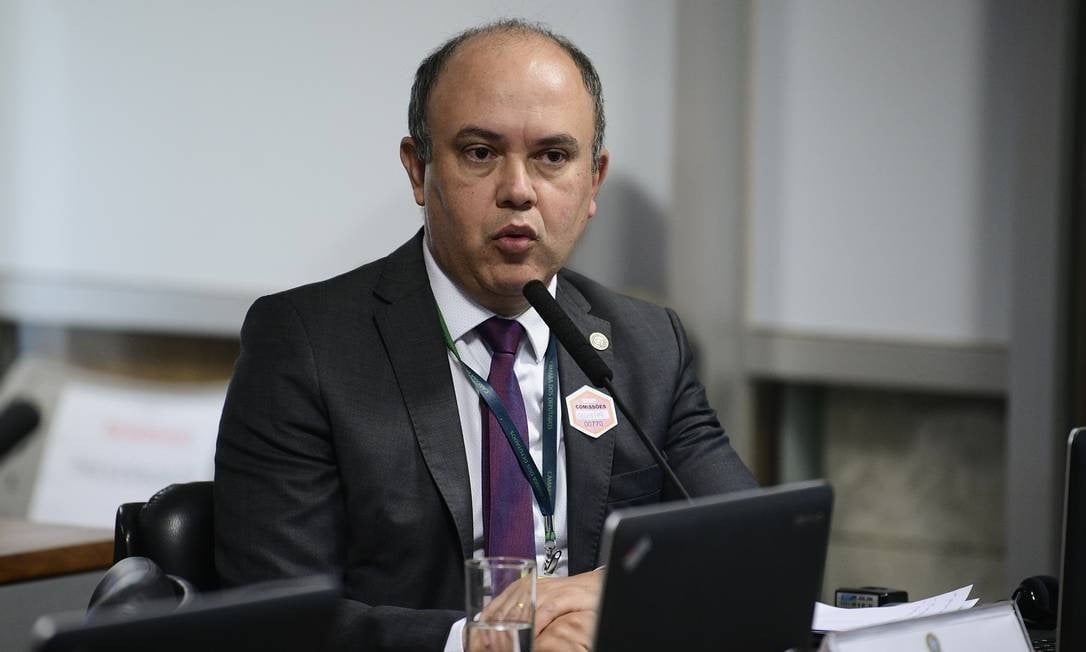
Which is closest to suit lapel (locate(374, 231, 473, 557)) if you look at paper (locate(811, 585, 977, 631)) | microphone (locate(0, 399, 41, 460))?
paper (locate(811, 585, 977, 631))

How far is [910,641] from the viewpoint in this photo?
130 cm

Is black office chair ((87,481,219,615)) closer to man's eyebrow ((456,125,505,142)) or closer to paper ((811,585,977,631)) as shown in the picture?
man's eyebrow ((456,125,505,142))

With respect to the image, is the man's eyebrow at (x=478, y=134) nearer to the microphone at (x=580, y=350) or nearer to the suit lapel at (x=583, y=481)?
the microphone at (x=580, y=350)

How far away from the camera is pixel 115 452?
3852 millimetres

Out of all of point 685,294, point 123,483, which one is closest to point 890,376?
point 685,294

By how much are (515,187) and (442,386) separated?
10.9 inches

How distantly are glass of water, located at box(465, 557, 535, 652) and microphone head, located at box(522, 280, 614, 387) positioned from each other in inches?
12.8

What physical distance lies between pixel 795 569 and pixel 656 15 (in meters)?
2.59

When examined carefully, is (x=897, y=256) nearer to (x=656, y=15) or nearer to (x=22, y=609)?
(x=656, y=15)

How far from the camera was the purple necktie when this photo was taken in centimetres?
180

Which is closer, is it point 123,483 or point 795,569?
point 795,569

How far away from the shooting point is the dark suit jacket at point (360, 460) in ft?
5.70

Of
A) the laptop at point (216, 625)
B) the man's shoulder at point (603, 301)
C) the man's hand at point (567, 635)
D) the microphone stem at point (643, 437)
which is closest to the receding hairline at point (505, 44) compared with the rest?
the man's shoulder at point (603, 301)

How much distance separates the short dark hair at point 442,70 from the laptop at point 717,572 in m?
0.83
